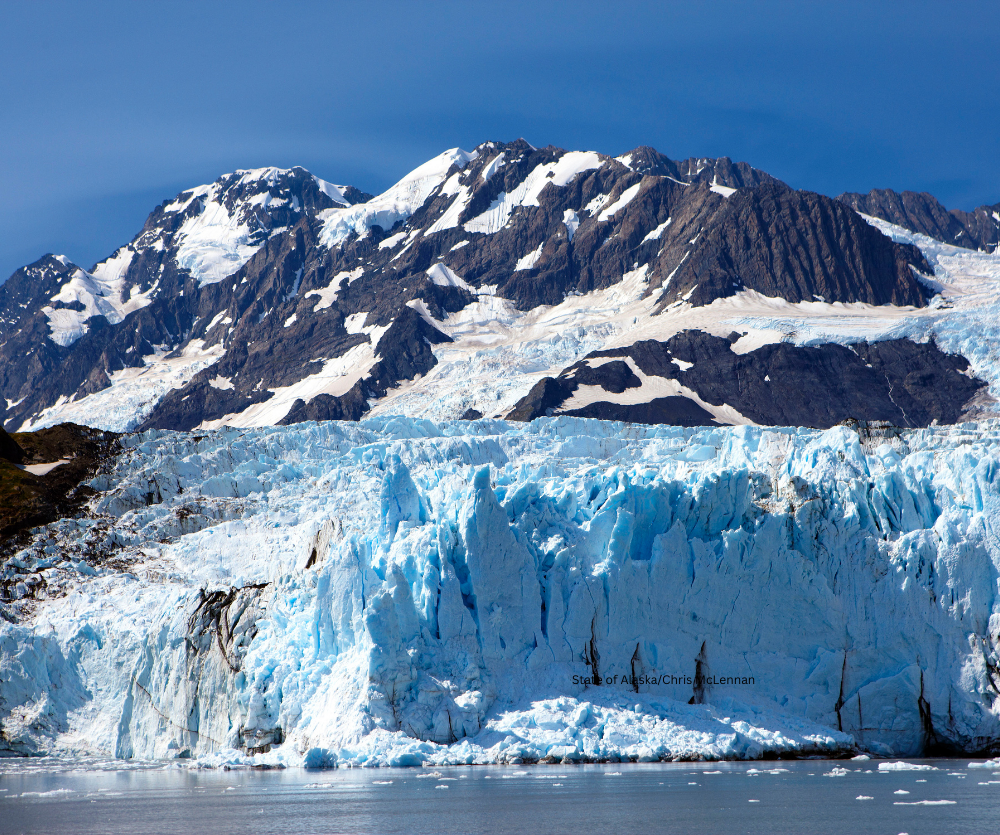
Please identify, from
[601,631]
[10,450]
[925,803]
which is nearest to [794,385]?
[10,450]

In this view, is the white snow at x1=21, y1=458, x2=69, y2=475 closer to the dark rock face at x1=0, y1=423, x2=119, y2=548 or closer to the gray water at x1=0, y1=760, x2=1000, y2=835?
the dark rock face at x1=0, y1=423, x2=119, y2=548

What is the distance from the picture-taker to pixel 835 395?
172375 mm

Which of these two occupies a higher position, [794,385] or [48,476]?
[794,385]

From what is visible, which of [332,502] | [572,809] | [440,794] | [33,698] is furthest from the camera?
[332,502]

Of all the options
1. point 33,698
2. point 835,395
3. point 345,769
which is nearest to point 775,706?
point 345,769

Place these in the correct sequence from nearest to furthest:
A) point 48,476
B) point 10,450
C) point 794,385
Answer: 1. point 48,476
2. point 10,450
3. point 794,385

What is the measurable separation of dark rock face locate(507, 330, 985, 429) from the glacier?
124723 mm

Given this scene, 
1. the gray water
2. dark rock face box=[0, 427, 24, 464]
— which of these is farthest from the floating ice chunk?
dark rock face box=[0, 427, 24, 464]

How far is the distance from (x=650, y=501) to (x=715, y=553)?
2.95m

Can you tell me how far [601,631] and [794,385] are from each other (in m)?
145

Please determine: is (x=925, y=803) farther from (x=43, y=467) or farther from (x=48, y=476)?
(x=43, y=467)

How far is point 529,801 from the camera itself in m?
30.6

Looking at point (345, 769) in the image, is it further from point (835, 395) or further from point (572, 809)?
point (835, 395)

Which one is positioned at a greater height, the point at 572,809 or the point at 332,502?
the point at 332,502
